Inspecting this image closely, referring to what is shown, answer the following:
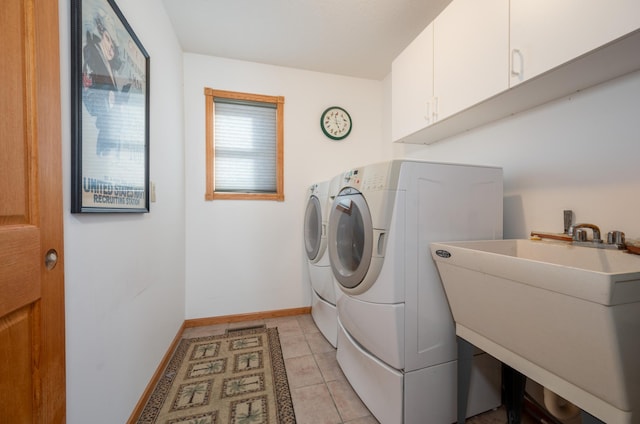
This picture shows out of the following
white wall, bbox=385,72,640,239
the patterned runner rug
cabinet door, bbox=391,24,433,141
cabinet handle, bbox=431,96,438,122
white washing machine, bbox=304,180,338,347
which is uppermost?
cabinet door, bbox=391,24,433,141

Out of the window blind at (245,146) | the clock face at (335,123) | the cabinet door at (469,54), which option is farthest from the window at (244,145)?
the cabinet door at (469,54)

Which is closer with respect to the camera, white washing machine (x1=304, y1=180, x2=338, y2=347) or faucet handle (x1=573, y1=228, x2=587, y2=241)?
faucet handle (x1=573, y1=228, x2=587, y2=241)

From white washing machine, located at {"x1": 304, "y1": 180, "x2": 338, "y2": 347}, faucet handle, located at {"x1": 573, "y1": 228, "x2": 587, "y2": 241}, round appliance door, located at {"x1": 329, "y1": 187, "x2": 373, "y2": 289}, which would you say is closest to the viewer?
faucet handle, located at {"x1": 573, "y1": 228, "x2": 587, "y2": 241}

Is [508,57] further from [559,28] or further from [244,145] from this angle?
[244,145]

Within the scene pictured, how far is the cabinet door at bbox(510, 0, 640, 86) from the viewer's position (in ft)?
2.48

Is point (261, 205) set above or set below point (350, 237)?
above

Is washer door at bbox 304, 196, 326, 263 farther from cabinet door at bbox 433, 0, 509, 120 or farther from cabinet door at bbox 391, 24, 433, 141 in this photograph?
cabinet door at bbox 433, 0, 509, 120

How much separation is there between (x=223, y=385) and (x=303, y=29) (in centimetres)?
264

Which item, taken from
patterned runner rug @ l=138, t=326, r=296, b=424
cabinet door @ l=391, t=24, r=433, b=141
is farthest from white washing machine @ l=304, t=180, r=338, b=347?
cabinet door @ l=391, t=24, r=433, b=141

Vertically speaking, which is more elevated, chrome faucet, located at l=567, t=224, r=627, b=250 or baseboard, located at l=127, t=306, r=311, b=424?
chrome faucet, located at l=567, t=224, r=627, b=250

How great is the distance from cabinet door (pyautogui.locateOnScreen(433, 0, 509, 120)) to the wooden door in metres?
1.63

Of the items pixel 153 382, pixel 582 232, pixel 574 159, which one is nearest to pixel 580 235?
pixel 582 232

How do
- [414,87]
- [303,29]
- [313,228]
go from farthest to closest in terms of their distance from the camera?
[313,228], [303,29], [414,87]

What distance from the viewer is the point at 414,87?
5.51ft
